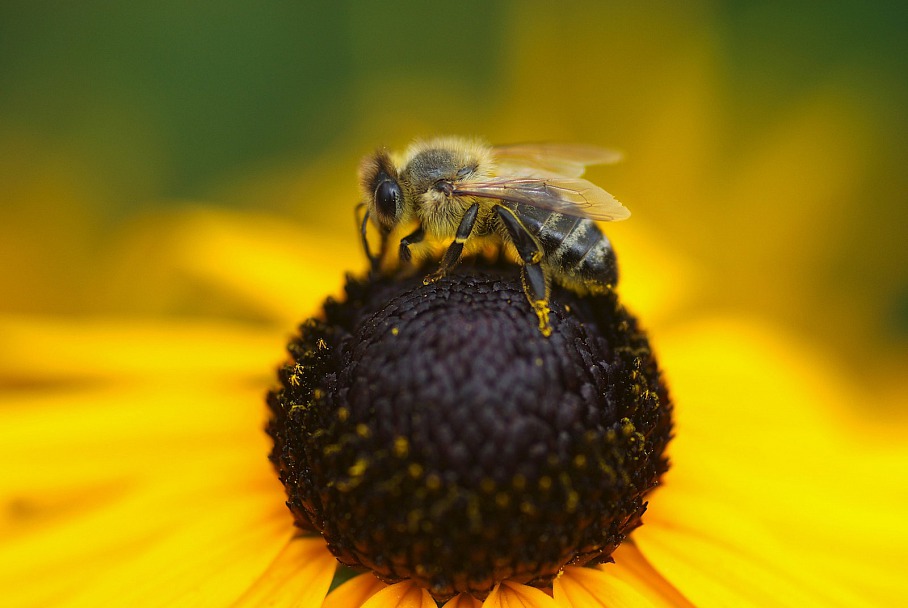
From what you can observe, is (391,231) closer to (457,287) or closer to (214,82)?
(457,287)

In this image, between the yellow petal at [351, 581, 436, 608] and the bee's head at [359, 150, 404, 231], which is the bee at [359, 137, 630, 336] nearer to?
the bee's head at [359, 150, 404, 231]

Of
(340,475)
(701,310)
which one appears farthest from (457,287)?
(701,310)

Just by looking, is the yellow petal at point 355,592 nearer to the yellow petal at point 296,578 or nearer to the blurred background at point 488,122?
the yellow petal at point 296,578

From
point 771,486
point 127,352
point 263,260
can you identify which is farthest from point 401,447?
point 263,260

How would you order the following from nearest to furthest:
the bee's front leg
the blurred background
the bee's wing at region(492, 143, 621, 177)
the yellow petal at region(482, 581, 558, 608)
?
the yellow petal at region(482, 581, 558, 608) < the bee's front leg < the bee's wing at region(492, 143, 621, 177) < the blurred background

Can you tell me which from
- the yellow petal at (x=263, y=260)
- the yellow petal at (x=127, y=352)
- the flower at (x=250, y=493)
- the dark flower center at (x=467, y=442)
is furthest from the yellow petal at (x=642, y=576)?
the yellow petal at (x=263, y=260)

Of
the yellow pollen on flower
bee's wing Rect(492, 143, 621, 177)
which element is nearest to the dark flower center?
the yellow pollen on flower
